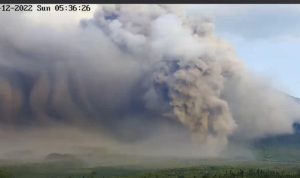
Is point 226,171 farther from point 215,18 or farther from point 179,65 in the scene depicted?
point 215,18

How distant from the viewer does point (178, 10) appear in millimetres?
2539

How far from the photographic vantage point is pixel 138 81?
8.34 feet

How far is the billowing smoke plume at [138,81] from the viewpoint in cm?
253

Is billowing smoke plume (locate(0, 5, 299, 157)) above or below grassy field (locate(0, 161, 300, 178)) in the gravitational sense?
above

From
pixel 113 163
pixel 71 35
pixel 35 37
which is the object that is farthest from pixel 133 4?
pixel 113 163

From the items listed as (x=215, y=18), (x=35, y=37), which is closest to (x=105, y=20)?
(x=35, y=37)

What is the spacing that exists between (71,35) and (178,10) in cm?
51

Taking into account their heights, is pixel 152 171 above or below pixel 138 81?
below

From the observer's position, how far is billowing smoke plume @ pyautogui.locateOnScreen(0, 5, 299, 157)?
2.53m

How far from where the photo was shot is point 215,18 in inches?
100

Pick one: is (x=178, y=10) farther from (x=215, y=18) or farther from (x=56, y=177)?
(x=56, y=177)

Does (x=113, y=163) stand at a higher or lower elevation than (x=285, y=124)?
lower

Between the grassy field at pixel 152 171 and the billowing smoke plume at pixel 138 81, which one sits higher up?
the billowing smoke plume at pixel 138 81

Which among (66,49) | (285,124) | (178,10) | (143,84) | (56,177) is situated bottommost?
(56,177)
